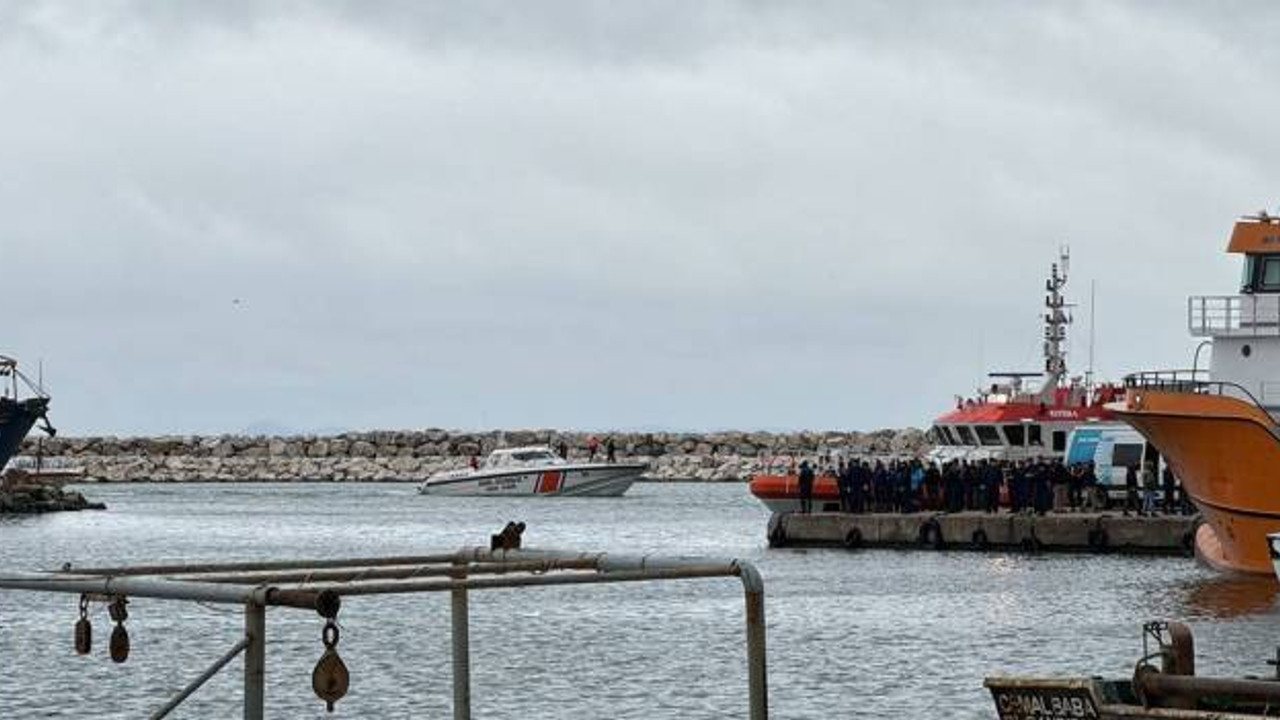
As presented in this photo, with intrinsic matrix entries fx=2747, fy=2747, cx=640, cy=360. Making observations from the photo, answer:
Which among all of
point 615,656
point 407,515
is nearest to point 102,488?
point 407,515

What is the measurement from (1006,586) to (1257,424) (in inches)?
292

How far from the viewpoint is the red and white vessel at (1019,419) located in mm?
72312

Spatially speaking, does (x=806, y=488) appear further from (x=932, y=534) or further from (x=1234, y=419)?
(x=1234, y=419)

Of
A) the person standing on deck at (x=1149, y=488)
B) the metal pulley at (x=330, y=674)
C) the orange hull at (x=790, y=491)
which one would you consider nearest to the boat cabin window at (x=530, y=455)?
the orange hull at (x=790, y=491)

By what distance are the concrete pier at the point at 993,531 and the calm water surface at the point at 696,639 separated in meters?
0.40

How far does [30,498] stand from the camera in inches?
4146

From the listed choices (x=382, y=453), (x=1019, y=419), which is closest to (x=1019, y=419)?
(x=1019, y=419)

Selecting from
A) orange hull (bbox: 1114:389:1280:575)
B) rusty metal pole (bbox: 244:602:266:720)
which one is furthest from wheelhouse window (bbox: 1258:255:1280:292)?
rusty metal pole (bbox: 244:602:266:720)

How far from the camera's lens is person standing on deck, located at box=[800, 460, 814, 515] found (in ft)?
218

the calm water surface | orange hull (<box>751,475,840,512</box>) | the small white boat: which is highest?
the small white boat

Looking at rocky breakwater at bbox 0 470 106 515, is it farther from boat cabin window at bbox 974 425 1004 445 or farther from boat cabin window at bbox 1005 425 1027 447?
boat cabin window at bbox 1005 425 1027 447

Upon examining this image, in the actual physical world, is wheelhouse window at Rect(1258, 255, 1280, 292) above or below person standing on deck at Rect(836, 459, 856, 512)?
above

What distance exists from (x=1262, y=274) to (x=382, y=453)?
129 m

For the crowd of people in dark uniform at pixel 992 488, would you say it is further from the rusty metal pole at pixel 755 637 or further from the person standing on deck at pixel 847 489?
the rusty metal pole at pixel 755 637
